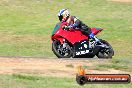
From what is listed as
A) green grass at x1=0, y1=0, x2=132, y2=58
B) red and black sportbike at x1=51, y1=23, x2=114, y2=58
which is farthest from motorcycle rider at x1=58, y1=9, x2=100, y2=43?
green grass at x1=0, y1=0, x2=132, y2=58

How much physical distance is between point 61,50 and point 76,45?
67cm

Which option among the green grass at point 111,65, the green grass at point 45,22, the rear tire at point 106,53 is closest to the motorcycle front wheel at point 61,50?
the rear tire at point 106,53

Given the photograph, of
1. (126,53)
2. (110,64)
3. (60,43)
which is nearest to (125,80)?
(110,64)

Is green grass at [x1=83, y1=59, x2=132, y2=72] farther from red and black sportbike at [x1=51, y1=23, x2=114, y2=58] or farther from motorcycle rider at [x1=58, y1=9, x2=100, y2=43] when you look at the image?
motorcycle rider at [x1=58, y1=9, x2=100, y2=43]

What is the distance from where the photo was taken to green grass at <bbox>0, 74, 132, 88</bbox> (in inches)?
381

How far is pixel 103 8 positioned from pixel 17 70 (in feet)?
71.4

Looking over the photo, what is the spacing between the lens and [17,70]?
41.8 ft

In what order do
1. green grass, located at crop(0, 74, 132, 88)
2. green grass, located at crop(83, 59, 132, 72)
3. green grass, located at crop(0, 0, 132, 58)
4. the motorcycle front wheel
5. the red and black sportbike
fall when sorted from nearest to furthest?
green grass, located at crop(0, 74, 132, 88), green grass, located at crop(83, 59, 132, 72), the motorcycle front wheel, the red and black sportbike, green grass, located at crop(0, 0, 132, 58)

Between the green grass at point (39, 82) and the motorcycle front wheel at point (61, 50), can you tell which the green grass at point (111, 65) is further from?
the green grass at point (39, 82)

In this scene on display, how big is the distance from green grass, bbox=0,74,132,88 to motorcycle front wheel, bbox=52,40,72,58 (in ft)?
16.9

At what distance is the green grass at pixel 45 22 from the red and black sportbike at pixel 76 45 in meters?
2.80

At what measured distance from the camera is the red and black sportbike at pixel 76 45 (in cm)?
1686

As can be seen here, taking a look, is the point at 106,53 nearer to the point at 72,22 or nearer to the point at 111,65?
the point at 72,22

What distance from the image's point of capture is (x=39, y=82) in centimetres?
1052
